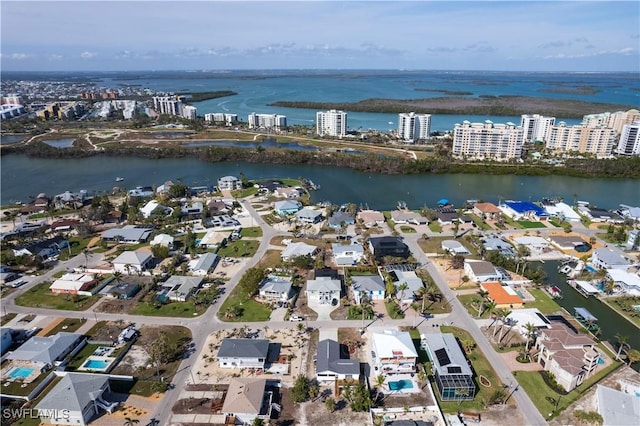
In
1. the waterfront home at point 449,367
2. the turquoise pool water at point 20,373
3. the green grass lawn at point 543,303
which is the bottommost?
the turquoise pool water at point 20,373

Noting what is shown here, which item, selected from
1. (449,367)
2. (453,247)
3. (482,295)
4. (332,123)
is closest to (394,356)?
(449,367)

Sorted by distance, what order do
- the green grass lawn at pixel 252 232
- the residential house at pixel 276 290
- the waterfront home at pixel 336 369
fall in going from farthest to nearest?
the green grass lawn at pixel 252 232, the residential house at pixel 276 290, the waterfront home at pixel 336 369

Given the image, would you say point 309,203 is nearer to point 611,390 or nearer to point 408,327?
point 408,327

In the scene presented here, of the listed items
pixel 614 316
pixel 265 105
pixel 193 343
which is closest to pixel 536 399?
pixel 614 316

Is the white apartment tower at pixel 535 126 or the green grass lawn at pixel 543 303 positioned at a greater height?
the white apartment tower at pixel 535 126

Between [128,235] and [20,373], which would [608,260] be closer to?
[20,373]

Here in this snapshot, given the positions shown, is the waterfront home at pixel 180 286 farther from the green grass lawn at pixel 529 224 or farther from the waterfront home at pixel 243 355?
the green grass lawn at pixel 529 224

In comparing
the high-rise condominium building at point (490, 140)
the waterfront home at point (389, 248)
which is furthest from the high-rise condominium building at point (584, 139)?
the waterfront home at point (389, 248)

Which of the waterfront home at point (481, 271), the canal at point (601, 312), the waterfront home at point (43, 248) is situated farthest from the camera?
the waterfront home at point (43, 248)
